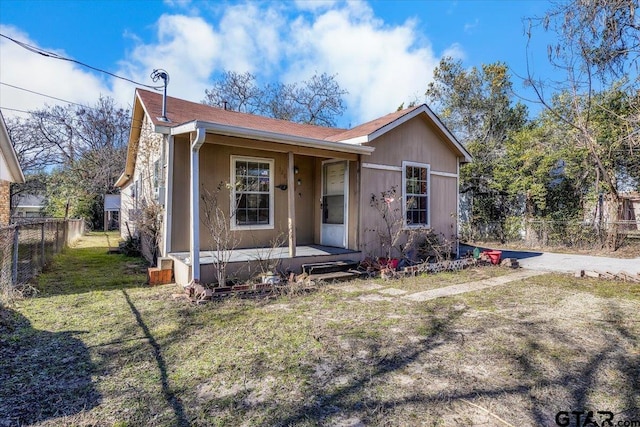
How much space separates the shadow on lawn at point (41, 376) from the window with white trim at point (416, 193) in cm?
702

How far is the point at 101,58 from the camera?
12.6m

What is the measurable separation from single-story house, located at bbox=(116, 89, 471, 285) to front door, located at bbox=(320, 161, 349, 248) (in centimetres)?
2

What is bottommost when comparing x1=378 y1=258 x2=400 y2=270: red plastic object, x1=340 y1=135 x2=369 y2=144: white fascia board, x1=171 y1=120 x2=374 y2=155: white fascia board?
x1=378 y1=258 x2=400 y2=270: red plastic object

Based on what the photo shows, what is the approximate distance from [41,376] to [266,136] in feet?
14.4

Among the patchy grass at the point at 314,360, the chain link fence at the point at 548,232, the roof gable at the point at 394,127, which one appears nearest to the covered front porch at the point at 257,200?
the roof gable at the point at 394,127

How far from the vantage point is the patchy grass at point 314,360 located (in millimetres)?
2355

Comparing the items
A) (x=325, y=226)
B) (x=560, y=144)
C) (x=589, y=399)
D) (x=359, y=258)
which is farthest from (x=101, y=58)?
(x=560, y=144)

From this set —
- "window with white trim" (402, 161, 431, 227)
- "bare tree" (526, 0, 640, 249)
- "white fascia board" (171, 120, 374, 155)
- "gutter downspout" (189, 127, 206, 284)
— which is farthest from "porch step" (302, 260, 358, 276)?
"bare tree" (526, 0, 640, 249)

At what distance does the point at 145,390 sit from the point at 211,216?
4.61 metres

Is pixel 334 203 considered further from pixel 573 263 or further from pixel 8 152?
pixel 8 152

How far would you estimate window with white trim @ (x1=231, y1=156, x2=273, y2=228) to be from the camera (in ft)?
24.3

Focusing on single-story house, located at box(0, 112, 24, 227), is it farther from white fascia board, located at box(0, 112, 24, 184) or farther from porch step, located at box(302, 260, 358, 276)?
porch step, located at box(302, 260, 358, 276)

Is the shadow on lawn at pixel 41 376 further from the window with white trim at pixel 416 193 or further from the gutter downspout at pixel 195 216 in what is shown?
the window with white trim at pixel 416 193

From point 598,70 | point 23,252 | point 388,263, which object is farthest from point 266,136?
point 598,70
